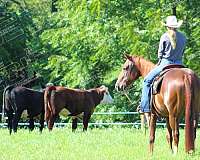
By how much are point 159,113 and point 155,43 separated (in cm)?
1786

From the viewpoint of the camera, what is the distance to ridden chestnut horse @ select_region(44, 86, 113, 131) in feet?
63.5

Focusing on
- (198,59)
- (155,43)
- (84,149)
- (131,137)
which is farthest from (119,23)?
(84,149)

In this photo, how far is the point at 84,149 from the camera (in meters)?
11.4

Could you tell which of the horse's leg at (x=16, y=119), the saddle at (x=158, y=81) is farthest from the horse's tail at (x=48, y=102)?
the saddle at (x=158, y=81)

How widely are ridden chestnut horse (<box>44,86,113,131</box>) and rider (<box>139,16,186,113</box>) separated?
8.52 meters

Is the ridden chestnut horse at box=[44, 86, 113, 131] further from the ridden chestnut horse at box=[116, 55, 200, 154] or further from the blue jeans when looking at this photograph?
the ridden chestnut horse at box=[116, 55, 200, 154]

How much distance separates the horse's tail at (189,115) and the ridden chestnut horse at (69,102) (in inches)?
376

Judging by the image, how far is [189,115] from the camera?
31.9ft

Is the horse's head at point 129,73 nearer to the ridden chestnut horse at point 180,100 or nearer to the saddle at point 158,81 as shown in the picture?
the saddle at point 158,81

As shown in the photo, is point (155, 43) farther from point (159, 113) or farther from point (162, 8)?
point (159, 113)

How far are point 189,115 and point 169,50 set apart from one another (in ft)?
4.71

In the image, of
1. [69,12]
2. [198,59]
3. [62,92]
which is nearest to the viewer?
[62,92]

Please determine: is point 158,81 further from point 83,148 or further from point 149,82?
point 83,148

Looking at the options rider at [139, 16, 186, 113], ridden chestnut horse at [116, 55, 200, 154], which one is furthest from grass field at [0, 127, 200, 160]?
rider at [139, 16, 186, 113]
